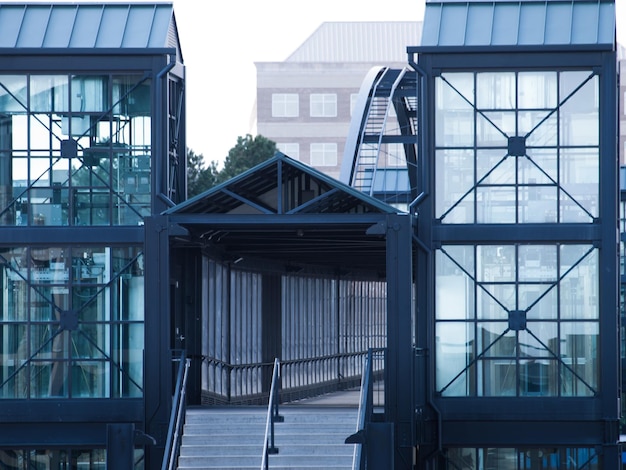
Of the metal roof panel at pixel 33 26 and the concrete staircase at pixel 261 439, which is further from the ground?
the metal roof panel at pixel 33 26

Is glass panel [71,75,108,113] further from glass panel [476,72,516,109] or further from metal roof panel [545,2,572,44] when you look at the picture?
metal roof panel [545,2,572,44]

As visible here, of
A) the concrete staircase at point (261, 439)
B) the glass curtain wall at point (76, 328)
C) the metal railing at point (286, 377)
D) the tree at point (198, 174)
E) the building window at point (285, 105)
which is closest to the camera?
the concrete staircase at point (261, 439)

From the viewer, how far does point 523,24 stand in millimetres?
26578

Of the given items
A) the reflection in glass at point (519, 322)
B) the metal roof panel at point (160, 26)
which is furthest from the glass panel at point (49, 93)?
the reflection in glass at point (519, 322)

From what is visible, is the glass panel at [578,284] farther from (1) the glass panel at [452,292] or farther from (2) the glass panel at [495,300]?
(1) the glass panel at [452,292]

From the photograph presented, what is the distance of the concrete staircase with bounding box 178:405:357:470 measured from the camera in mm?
23078

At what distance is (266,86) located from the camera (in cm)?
10244

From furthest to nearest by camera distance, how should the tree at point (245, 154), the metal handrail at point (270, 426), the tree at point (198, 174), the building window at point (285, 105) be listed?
the building window at point (285, 105)
the tree at point (245, 154)
the tree at point (198, 174)
the metal handrail at point (270, 426)

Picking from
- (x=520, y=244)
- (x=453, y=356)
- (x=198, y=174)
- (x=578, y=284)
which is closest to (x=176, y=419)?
(x=453, y=356)

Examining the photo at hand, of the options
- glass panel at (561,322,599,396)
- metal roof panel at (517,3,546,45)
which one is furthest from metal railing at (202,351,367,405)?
metal roof panel at (517,3,546,45)

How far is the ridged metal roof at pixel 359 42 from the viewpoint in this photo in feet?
362

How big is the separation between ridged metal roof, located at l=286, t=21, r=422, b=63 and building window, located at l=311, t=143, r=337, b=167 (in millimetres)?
8626

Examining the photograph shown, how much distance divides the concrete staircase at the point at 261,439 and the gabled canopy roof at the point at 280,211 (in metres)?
3.14

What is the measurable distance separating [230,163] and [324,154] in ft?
90.8
